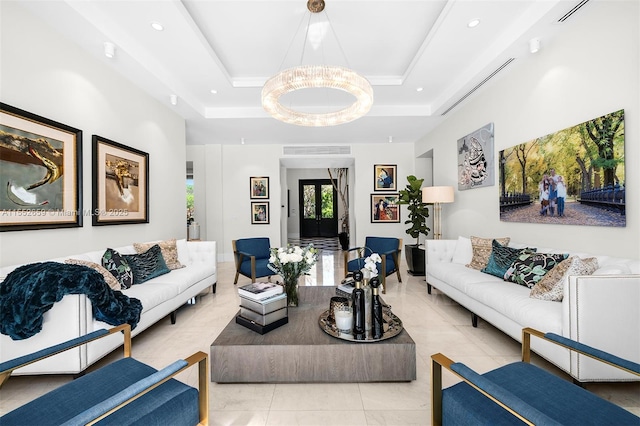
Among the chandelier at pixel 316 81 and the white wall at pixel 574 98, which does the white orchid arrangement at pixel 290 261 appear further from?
the white wall at pixel 574 98

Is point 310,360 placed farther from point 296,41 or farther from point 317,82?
point 296,41

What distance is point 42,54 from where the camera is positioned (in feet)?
7.93

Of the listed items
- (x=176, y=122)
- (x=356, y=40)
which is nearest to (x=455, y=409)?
(x=356, y=40)

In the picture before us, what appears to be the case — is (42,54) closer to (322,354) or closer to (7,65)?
(7,65)

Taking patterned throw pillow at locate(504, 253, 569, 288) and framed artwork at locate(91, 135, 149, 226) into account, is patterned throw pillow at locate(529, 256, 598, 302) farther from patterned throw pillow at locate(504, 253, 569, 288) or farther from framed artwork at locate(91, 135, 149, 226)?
framed artwork at locate(91, 135, 149, 226)

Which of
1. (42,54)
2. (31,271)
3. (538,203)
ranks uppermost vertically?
(42,54)

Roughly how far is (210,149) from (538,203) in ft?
20.9

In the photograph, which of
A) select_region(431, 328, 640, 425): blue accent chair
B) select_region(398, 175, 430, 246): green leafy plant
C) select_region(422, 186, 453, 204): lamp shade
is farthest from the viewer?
select_region(398, 175, 430, 246): green leafy plant

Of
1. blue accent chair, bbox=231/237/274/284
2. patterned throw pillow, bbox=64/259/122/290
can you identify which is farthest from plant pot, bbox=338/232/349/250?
patterned throw pillow, bbox=64/259/122/290

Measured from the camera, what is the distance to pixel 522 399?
1.20 metres

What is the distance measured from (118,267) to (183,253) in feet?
3.84

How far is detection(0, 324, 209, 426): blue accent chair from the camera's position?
1.04 meters

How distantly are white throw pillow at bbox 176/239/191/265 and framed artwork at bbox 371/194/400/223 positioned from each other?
433 cm

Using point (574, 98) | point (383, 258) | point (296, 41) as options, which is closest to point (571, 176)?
point (574, 98)
